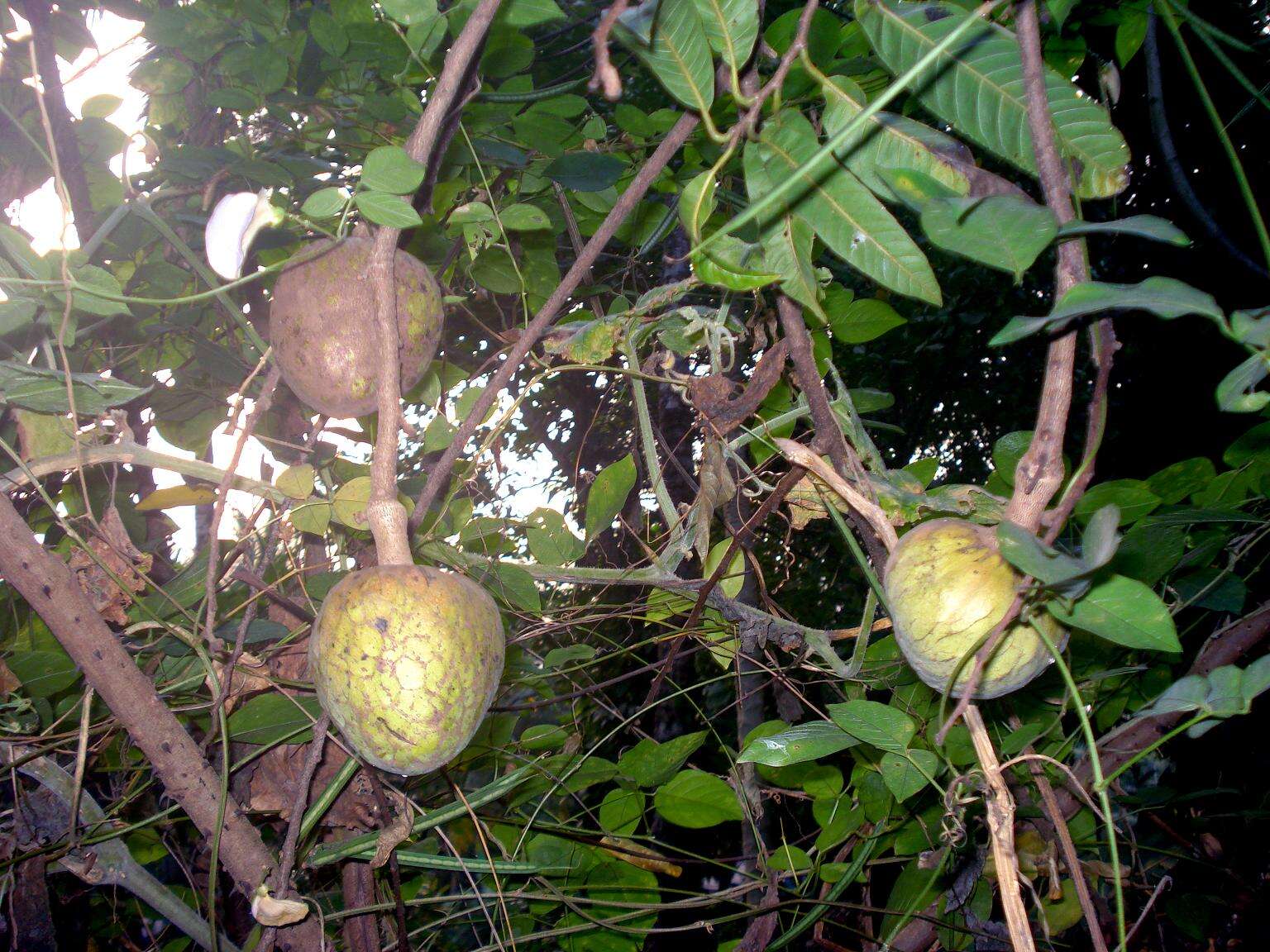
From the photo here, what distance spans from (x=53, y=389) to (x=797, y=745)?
93 cm

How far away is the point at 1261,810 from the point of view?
5.19 feet

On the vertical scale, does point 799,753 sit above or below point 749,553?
above

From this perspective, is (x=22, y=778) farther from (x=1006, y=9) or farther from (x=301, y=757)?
(x=1006, y=9)

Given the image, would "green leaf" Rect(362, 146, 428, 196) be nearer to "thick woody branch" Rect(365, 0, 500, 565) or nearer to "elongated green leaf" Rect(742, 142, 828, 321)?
"thick woody branch" Rect(365, 0, 500, 565)

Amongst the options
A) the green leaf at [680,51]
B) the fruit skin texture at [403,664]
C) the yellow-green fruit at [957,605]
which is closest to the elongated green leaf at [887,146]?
the green leaf at [680,51]

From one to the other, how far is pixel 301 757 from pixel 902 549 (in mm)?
919

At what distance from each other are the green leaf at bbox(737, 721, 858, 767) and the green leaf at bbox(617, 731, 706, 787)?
1.23 feet

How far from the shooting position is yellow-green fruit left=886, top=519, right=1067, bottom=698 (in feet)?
2.08

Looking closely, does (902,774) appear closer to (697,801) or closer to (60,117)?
(697,801)

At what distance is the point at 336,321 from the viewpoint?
0.87m

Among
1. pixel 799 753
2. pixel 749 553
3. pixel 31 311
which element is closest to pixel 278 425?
pixel 31 311

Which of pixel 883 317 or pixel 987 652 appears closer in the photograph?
pixel 987 652

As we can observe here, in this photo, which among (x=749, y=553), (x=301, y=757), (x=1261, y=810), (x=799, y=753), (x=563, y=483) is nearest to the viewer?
(x=799, y=753)

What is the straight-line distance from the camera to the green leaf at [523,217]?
3.97 ft
